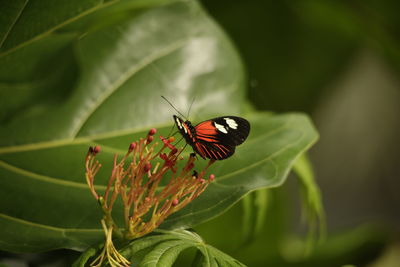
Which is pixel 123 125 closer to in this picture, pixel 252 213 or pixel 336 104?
pixel 252 213

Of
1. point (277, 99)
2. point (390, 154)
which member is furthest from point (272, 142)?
point (390, 154)

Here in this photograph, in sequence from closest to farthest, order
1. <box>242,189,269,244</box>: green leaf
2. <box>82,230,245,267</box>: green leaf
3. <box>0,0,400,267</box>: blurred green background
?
<box>82,230,245,267</box>: green leaf
<box>242,189,269,244</box>: green leaf
<box>0,0,400,267</box>: blurred green background

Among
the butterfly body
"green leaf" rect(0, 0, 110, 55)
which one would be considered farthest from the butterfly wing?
"green leaf" rect(0, 0, 110, 55)

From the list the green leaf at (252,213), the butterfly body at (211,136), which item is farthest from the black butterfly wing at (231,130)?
the green leaf at (252,213)

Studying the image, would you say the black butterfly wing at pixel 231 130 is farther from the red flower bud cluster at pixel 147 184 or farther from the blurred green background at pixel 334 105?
the blurred green background at pixel 334 105

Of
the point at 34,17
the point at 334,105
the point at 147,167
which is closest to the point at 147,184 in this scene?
the point at 147,167

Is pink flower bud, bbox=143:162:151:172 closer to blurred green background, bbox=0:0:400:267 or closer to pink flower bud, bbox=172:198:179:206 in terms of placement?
pink flower bud, bbox=172:198:179:206

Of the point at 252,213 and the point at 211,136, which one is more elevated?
the point at 211,136
